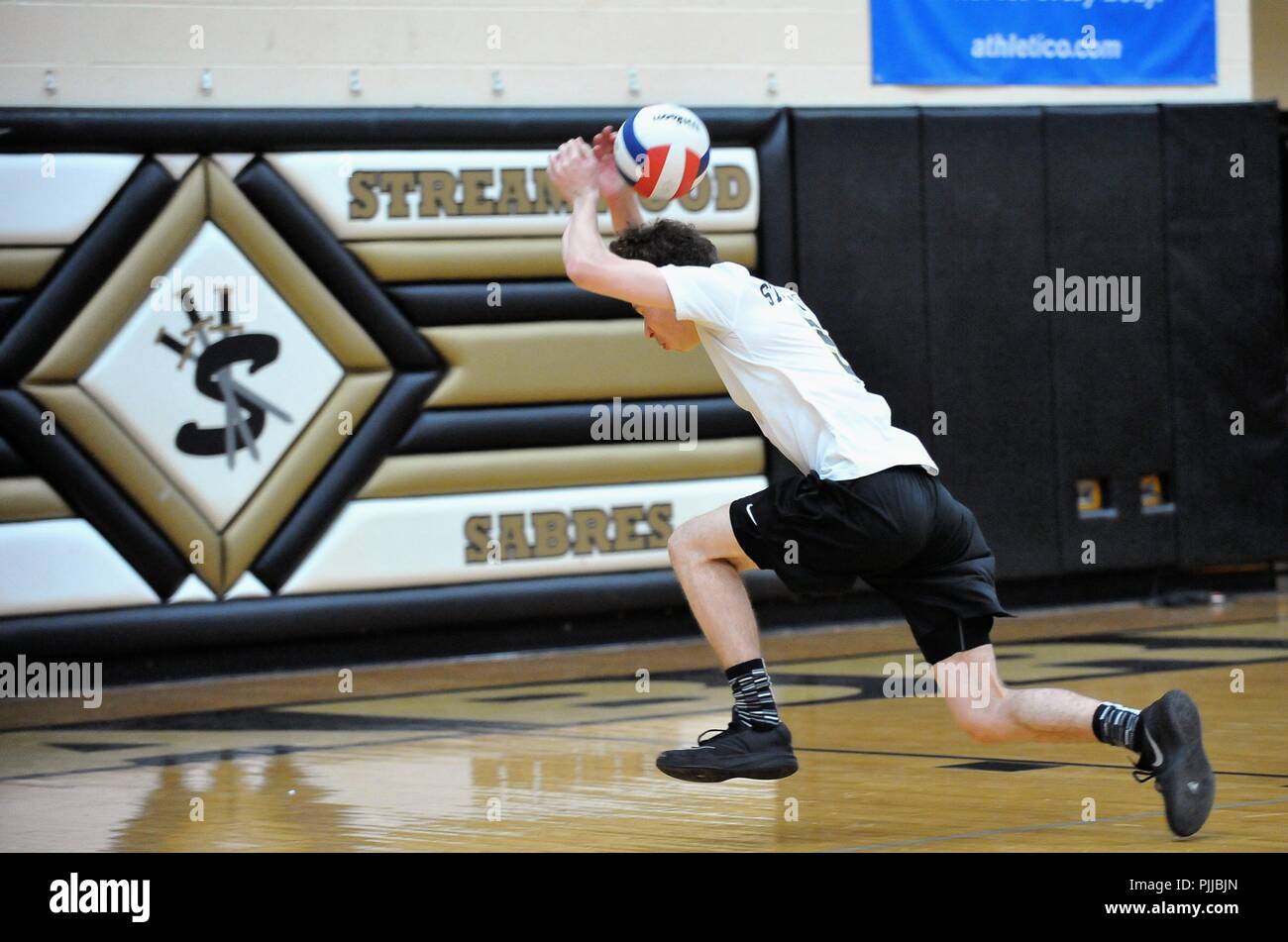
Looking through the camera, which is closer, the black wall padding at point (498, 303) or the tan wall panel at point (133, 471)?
the tan wall panel at point (133, 471)

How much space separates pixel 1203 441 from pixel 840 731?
6015mm

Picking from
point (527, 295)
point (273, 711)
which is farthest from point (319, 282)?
point (273, 711)

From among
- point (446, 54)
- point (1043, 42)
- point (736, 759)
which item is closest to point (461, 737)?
point (736, 759)

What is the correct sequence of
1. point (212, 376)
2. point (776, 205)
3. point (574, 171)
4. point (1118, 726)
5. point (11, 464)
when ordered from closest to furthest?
1. point (1118, 726)
2. point (574, 171)
3. point (11, 464)
4. point (212, 376)
5. point (776, 205)

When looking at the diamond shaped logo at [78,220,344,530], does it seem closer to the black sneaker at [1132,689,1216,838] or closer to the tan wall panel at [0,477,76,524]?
the tan wall panel at [0,477,76,524]

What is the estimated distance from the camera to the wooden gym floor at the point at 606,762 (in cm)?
498

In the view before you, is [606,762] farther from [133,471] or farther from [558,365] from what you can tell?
[558,365]

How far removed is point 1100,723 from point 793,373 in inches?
45.4

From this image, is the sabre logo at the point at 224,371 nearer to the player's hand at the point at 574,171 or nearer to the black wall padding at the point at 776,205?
the black wall padding at the point at 776,205

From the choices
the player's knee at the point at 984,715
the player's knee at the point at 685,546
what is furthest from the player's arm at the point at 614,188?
the player's knee at the point at 984,715

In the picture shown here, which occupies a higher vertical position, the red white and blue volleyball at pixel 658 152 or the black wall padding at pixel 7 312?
the black wall padding at pixel 7 312

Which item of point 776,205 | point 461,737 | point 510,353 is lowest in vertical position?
point 461,737

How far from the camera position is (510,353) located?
10578 mm
